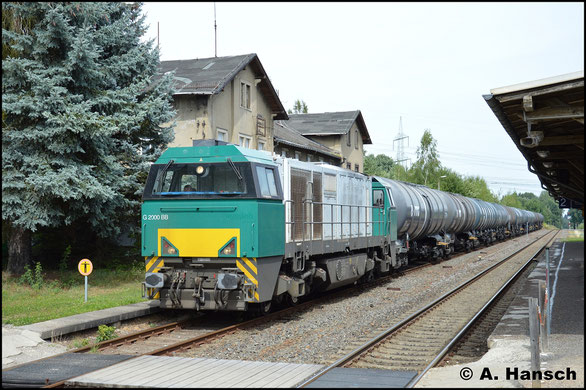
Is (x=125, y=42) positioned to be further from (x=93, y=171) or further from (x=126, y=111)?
(x=93, y=171)

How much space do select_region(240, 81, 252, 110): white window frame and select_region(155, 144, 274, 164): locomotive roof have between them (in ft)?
52.2

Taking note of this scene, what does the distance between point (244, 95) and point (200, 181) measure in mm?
16785

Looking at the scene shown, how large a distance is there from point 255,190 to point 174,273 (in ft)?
7.61

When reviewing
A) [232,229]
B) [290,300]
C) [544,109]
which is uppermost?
[544,109]

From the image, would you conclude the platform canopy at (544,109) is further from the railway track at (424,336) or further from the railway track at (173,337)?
the railway track at (173,337)

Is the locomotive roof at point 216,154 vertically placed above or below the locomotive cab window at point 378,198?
above

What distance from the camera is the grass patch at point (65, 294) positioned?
11828mm

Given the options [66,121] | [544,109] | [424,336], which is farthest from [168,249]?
[544,109]

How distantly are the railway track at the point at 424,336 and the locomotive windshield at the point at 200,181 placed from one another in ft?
11.9

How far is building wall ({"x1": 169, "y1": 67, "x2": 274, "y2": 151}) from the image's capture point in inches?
969

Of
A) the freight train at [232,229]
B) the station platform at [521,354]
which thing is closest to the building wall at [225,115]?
the freight train at [232,229]

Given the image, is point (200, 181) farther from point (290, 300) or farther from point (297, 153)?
point (297, 153)

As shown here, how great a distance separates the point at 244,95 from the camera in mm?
27719

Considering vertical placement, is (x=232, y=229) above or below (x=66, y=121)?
below
